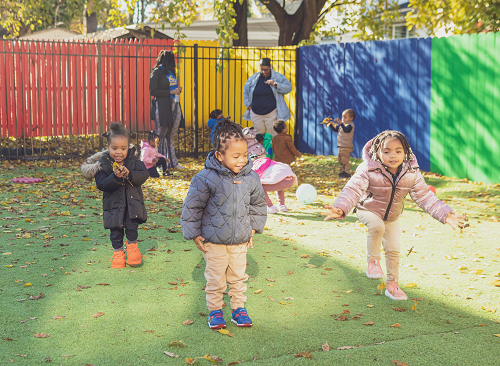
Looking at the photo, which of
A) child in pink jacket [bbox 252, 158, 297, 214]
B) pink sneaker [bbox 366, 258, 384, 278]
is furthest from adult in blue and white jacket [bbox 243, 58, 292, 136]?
pink sneaker [bbox 366, 258, 384, 278]

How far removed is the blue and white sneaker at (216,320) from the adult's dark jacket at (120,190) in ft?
5.67

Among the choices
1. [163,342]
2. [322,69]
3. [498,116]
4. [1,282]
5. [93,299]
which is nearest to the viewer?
[163,342]

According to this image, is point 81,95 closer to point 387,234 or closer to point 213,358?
point 387,234

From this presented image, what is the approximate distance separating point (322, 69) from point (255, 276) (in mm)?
9912

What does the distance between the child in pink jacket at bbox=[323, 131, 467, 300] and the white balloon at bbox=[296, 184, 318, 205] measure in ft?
13.0

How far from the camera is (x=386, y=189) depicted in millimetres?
4684

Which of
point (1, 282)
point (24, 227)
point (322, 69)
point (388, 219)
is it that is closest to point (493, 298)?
point (388, 219)

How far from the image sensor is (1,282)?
202 inches

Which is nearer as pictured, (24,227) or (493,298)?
(493,298)

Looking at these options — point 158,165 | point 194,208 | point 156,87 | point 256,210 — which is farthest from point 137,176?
point 158,165

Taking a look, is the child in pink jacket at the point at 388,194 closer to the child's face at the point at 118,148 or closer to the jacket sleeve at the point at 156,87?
the child's face at the point at 118,148

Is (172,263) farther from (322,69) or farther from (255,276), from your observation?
(322,69)

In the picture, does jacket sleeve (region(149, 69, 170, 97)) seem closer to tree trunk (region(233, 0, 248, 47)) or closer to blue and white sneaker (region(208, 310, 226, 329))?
tree trunk (region(233, 0, 248, 47))

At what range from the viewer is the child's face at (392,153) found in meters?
4.52
